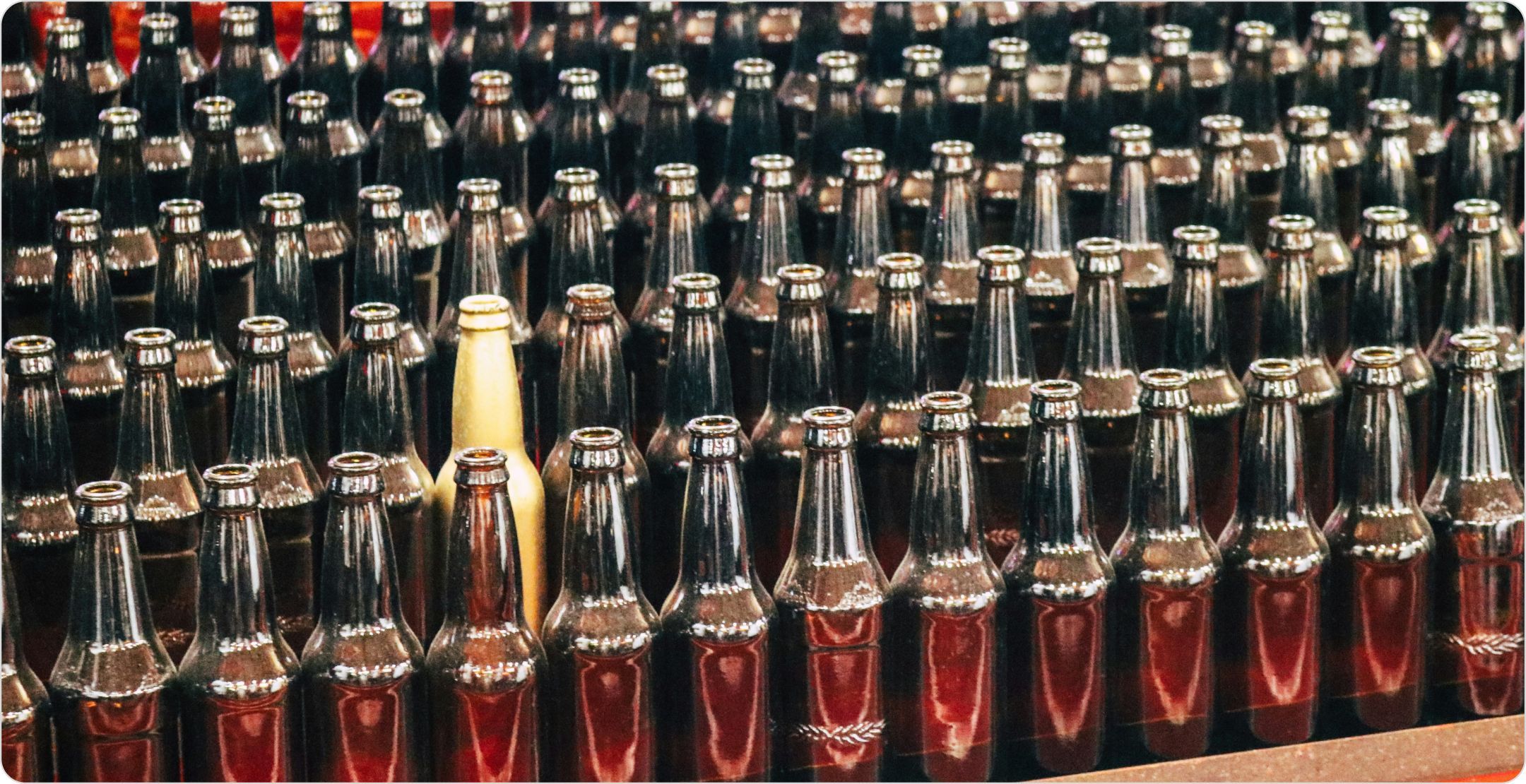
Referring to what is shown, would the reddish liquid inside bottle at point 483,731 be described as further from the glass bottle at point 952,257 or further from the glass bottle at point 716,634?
the glass bottle at point 952,257

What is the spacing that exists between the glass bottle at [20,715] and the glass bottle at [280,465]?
0.70 ft

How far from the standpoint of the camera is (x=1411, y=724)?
2.09 m

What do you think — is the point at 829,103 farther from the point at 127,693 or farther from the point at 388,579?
the point at 127,693

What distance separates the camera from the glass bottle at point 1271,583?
198cm

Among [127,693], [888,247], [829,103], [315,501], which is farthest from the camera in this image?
[829,103]

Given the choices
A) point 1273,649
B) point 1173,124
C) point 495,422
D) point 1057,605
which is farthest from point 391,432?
point 1173,124

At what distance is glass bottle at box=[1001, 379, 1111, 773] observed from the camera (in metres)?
1.91

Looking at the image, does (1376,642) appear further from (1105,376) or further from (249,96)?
(249,96)

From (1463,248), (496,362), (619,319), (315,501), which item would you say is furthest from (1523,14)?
(315,501)

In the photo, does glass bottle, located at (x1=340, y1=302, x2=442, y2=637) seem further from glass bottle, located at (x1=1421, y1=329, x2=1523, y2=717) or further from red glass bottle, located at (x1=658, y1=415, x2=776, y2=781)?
glass bottle, located at (x1=1421, y1=329, x2=1523, y2=717)

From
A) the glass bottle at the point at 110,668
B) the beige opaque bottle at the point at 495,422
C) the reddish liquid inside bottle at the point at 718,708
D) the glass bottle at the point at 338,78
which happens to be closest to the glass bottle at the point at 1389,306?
the reddish liquid inside bottle at the point at 718,708

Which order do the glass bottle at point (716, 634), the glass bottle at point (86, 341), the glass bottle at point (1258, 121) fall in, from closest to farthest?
the glass bottle at point (716, 634) < the glass bottle at point (86, 341) < the glass bottle at point (1258, 121)

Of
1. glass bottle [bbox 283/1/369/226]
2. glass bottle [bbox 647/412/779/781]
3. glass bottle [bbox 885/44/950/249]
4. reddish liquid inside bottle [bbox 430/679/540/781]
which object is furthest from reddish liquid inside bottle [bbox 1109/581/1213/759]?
glass bottle [bbox 283/1/369/226]

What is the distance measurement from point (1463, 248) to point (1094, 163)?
435 mm
